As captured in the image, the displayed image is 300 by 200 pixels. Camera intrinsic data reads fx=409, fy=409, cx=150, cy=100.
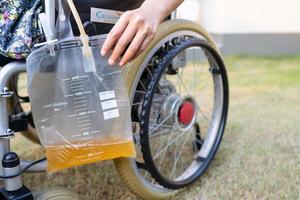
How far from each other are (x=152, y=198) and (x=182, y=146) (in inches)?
18.4

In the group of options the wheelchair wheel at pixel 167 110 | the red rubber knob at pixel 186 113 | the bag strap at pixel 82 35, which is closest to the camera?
the bag strap at pixel 82 35

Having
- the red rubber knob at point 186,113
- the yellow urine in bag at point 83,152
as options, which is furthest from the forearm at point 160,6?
the red rubber knob at point 186,113

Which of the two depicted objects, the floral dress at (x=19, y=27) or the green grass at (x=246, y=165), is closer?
the floral dress at (x=19, y=27)

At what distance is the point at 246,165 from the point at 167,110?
0.38 m

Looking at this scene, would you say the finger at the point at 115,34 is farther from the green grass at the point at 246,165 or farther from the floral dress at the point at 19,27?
the green grass at the point at 246,165

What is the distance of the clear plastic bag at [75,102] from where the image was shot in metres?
0.76

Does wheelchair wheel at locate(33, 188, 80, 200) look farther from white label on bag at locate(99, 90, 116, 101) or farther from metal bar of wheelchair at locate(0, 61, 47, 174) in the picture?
white label on bag at locate(99, 90, 116, 101)

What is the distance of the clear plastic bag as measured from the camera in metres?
0.76

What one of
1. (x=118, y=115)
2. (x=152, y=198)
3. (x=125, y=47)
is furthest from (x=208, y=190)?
(x=125, y=47)

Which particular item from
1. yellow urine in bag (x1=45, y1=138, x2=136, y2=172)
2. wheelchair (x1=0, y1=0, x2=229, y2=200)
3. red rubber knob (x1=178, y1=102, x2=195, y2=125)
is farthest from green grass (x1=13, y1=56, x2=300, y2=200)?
yellow urine in bag (x1=45, y1=138, x2=136, y2=172)

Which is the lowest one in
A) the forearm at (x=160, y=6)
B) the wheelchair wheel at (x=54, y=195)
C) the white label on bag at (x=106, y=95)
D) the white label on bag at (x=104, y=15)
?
the wheelchair wheel at (x=54, y=195)

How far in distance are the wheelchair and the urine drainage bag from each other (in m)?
0.07

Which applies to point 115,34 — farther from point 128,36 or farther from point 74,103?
point 74,103

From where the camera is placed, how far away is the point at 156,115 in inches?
43.1
